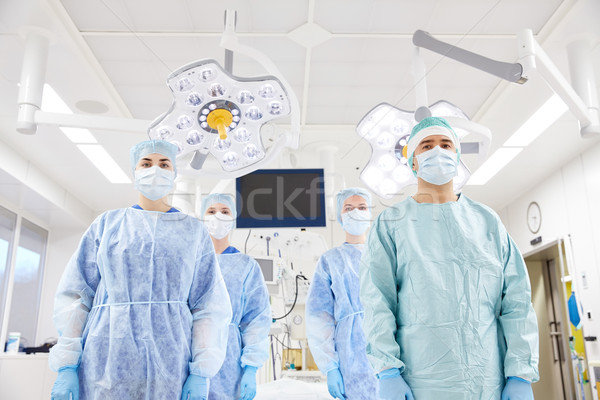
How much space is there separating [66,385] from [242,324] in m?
1.15

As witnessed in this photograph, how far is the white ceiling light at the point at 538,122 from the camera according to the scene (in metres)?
4.21

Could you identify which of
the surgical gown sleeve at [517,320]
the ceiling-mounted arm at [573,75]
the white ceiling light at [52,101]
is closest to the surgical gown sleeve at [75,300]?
the surgical gown sleeve at [517,320]

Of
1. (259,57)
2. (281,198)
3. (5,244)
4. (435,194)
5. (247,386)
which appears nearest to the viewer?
(435,194)

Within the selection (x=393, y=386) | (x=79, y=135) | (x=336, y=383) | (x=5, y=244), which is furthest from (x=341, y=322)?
(x=5, y=244)

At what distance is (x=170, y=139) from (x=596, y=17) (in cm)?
260

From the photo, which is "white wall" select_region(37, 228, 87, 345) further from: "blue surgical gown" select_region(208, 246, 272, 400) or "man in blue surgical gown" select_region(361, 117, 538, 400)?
"man in blue surgical gown" select_region(361, 117, 538, 400)

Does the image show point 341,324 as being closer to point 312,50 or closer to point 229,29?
point 229,29

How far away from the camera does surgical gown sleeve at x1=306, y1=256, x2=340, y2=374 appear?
2.40 meters

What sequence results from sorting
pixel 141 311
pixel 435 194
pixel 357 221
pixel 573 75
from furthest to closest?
pixel 573 75 → pixel 357 221 → pixel 435 194 → pixel 141 311

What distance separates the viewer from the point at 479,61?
2197mm

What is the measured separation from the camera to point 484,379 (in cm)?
139

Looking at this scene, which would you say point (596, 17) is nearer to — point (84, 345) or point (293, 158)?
point (293, 158)

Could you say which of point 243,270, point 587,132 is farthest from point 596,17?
point 243,270

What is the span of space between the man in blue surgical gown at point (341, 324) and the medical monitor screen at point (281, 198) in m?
0.43
